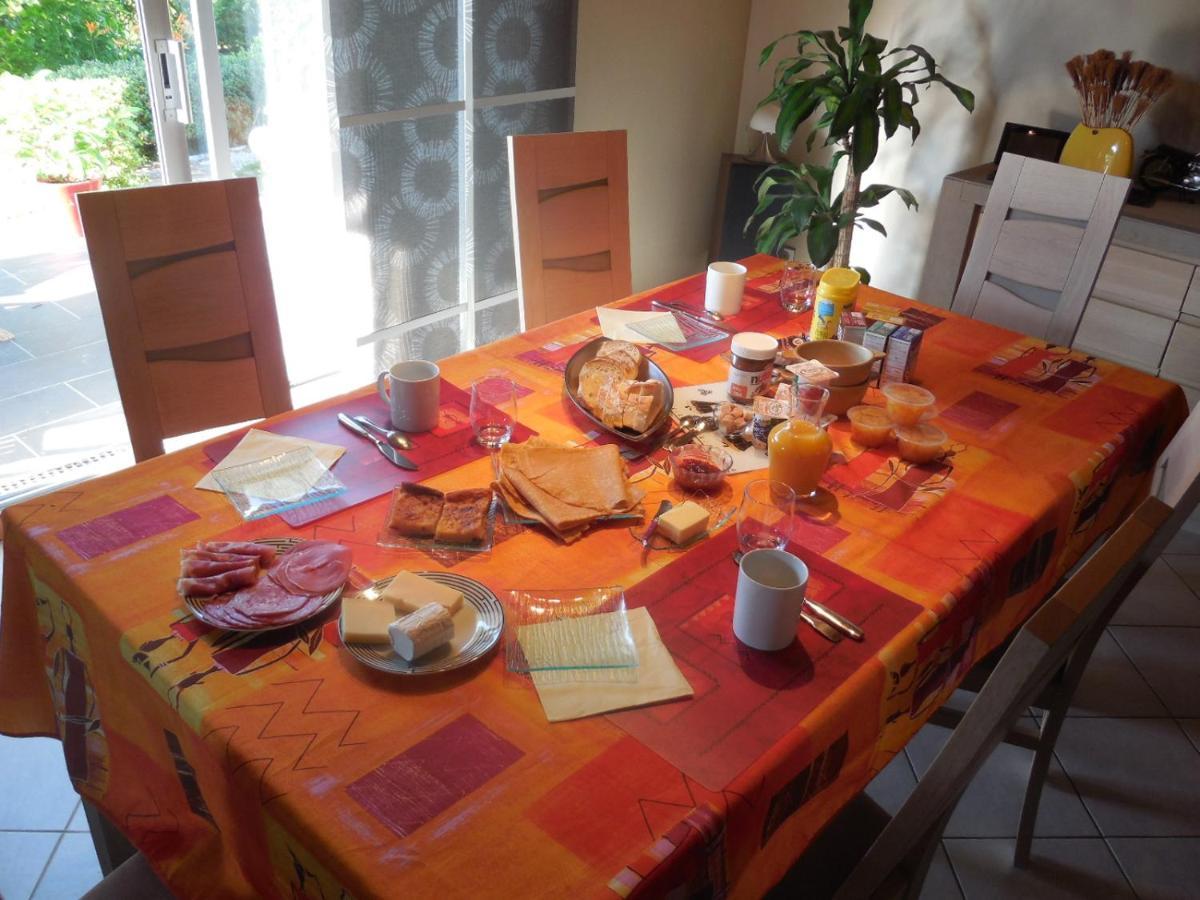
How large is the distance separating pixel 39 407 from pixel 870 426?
239cm

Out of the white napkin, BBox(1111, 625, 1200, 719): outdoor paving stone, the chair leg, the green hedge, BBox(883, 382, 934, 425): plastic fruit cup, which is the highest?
the green hedge

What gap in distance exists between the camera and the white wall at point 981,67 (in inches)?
119

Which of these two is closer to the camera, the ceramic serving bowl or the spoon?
the spoon

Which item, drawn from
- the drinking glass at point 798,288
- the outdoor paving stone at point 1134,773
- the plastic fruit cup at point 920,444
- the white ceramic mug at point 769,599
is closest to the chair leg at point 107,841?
the white ceramic mug at point 769,599

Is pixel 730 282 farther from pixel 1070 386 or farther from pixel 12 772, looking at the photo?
pixel 12 772

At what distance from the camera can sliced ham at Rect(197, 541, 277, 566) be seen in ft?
3.94

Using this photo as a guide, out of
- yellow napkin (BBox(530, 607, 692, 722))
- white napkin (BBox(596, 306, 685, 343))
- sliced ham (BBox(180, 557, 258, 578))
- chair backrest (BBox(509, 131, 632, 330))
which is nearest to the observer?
yellow napkin (BBox(530, 607, 692, 722))

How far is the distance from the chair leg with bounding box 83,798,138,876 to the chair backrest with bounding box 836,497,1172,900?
99 centimetres

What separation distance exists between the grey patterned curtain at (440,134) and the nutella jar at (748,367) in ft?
4.99

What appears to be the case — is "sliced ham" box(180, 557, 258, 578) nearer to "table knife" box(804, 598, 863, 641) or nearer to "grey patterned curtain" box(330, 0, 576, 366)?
"table knife" box(804, 598, 863, 641)

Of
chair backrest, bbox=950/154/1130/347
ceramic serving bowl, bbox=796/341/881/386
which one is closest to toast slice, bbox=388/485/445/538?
ceramic serving bowl, bbox=796/341/881/386

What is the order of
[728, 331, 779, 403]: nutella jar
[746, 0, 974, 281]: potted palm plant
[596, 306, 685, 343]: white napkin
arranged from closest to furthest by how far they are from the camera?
[728, 331, 779, 403]: nutella jar → [596, 306, 685, 343]: white napkin → [746, 0, 974, 281]: potted palm plant

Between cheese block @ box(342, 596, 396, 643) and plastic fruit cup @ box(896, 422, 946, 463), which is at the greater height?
plastic fruit cup @ box(896, 422, 946, 463)

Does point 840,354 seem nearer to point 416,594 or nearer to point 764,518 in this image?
point 764,518
